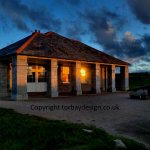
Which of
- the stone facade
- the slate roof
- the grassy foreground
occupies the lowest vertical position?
the grassy foreground

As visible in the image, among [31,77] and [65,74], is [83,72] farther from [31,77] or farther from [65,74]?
[31,77]

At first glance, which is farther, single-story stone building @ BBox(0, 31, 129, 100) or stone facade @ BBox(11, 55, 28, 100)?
single-story stone building @ BBox(0, 31, 129, 100)

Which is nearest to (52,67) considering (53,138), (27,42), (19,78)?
(27,42)

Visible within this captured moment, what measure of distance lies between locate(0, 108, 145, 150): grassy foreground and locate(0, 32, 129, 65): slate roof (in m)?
11.4

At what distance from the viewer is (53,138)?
6.88 metres

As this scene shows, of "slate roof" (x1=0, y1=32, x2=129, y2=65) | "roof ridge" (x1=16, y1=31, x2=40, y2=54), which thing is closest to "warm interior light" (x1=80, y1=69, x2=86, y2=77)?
"slate roof" (x1=0, y1=32, x2=129, y2=65)

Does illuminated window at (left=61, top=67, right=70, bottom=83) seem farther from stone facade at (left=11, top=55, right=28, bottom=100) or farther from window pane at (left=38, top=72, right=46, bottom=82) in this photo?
stone facade at (left=11, top=55, right=28, bottom=100)

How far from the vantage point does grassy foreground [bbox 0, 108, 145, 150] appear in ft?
20.3

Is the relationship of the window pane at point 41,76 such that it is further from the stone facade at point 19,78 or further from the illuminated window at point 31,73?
the stone facade at point 19,78

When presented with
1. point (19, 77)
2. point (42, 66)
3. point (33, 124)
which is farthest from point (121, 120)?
point (42, 66)

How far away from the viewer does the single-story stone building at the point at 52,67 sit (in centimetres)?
1903

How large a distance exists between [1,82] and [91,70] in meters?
9.85

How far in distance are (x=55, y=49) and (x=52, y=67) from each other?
230 centimetres

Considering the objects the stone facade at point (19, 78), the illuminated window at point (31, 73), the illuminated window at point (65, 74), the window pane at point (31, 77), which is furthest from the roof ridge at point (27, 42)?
the illuminated window at point (65, 74)
